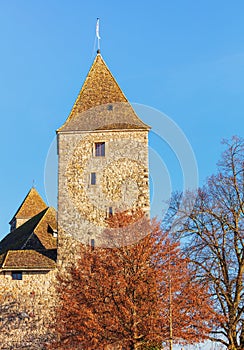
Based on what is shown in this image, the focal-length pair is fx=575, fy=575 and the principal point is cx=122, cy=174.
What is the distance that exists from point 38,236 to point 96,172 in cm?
514

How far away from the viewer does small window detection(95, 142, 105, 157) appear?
28.8m

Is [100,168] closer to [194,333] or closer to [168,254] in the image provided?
[168,254]

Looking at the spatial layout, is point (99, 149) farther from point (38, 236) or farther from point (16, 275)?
point (16, 275)

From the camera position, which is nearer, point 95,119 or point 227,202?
point 227,202

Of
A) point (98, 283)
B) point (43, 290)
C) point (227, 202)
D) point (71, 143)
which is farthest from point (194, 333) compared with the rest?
point (71, 143)

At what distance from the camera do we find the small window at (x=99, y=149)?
28.8 m

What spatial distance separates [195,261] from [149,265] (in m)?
2.39

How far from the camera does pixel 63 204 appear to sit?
28.3 metres

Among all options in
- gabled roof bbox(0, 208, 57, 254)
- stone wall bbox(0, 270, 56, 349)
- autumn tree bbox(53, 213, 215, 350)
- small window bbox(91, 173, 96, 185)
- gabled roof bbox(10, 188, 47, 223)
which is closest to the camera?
autumn tree bbox(53, 213, 215, 350)

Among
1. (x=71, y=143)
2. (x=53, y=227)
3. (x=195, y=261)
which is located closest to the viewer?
(x=195, y=261)

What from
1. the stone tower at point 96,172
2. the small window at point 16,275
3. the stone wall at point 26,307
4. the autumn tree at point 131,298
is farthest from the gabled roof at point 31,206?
the autumn tree at point 131,298

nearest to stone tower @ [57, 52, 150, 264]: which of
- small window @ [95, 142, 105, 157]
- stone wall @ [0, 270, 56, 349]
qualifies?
small window @ [95, 142, 105, 157]

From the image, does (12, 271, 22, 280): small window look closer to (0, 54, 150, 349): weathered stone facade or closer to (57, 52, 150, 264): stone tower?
(0, 54, 150, 349): weathered stone facade

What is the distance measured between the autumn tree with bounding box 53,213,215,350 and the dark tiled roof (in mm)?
5765
